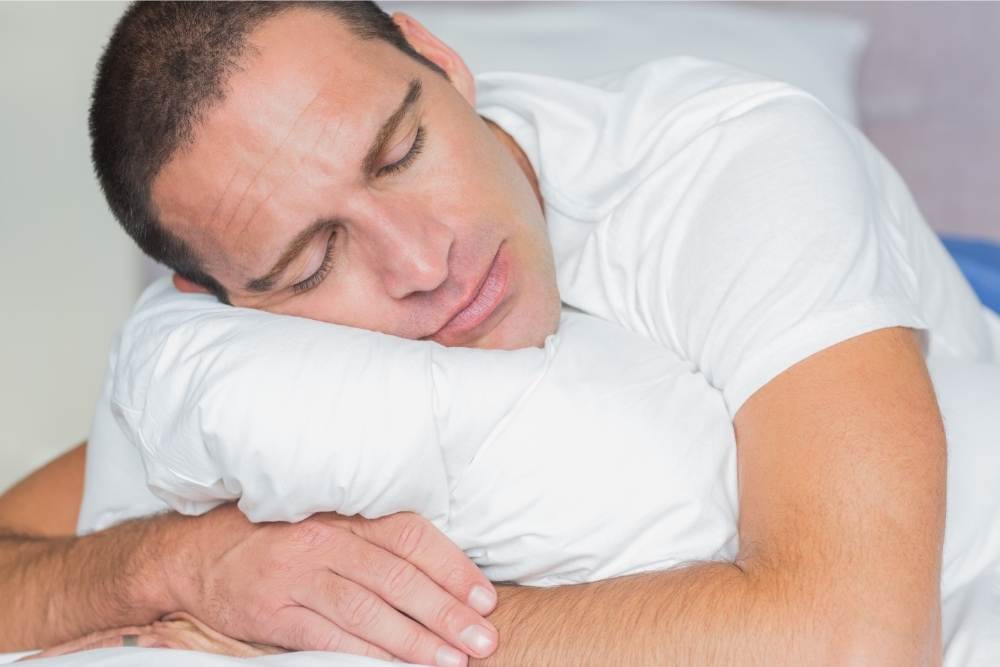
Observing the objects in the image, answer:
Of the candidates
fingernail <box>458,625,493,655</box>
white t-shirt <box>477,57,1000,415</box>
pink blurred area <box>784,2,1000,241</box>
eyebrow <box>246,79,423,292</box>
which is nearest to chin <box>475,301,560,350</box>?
white t-shirt <box>477,57,1000,415</box>

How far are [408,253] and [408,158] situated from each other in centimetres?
12

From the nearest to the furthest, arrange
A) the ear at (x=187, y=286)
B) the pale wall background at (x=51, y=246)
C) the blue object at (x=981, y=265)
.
→ the ear at (x=187, y=286) < the blue object at (x=981, y=265) < the pale wall background at (x=51, y=246)

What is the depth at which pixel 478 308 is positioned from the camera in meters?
1.23

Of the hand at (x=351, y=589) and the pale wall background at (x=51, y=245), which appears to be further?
the pale wall background at (x=51, y=245)

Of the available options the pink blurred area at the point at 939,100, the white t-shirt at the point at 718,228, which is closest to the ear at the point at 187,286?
the white t-shirt at the point at 718,228

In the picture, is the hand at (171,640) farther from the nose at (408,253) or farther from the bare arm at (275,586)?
the nose at (408,253)

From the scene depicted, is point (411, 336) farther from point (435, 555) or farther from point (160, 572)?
point (160, 572)

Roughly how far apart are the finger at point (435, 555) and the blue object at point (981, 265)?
104cm

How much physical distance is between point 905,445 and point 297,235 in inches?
25.1

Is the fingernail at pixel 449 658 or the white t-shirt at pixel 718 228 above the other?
the white t-shirt at pixel 718 228

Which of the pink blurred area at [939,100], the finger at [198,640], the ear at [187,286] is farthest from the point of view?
the pink blurred area at [939,100]

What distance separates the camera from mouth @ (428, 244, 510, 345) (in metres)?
1.23

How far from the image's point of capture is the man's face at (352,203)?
1193mm

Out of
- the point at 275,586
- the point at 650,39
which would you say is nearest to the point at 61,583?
the point at 275,586
